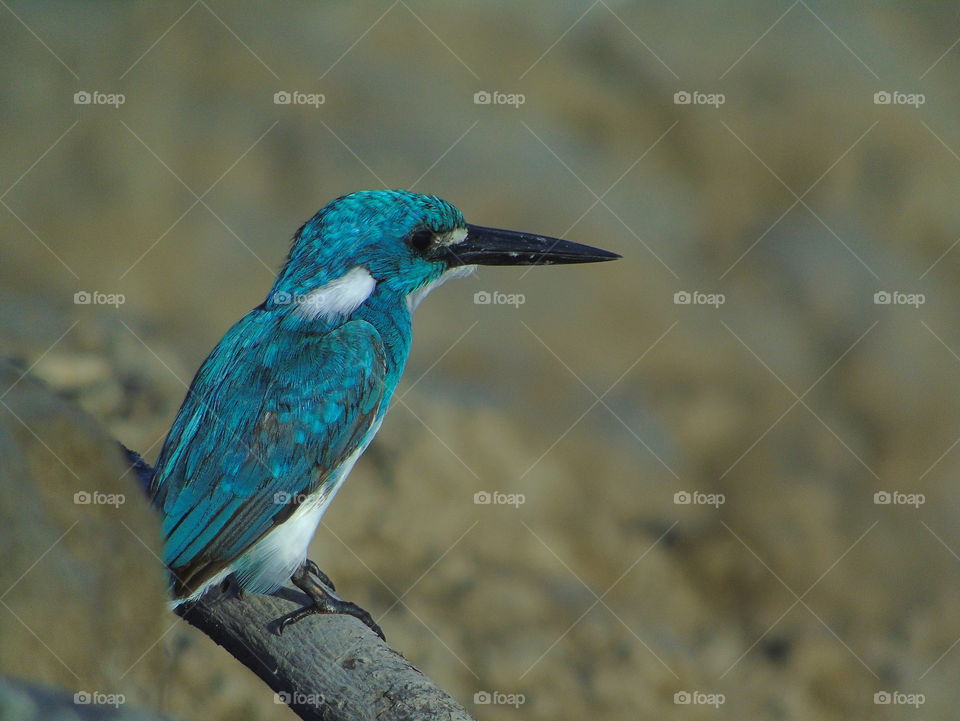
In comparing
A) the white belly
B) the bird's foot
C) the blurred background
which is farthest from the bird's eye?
the blurred background

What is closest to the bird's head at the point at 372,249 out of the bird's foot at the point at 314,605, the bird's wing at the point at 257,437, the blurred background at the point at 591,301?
the bird's wing at the point at 257,437

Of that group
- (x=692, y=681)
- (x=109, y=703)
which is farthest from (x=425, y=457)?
(x=109, y=703)

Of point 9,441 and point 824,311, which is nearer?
point 9,441

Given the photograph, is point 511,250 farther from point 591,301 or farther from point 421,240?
point 591,301

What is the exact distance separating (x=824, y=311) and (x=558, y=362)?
4.73 ft

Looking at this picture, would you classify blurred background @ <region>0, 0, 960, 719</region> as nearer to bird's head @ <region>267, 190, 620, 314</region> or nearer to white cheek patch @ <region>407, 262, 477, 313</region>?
white cheek patch @ <region>407, 262, 477, 313</region>

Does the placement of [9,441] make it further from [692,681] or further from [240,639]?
[692,681]

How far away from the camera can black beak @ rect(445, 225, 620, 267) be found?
11.2 ft

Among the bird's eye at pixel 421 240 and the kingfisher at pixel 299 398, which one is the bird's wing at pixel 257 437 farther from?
the bird's eye at pixel 421 240

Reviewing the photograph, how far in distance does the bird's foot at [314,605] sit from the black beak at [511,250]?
105 cm

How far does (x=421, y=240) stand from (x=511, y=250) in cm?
33

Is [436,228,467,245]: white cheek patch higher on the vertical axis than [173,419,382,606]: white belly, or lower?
higher

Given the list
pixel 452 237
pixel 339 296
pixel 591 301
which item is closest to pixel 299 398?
pixel 339 296

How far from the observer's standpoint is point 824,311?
576 centimetres
